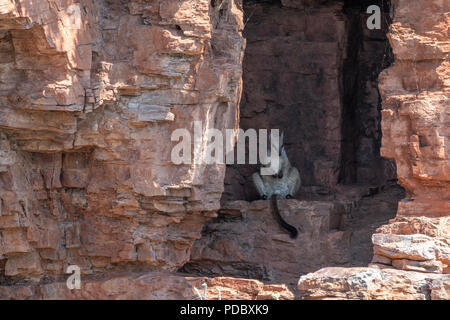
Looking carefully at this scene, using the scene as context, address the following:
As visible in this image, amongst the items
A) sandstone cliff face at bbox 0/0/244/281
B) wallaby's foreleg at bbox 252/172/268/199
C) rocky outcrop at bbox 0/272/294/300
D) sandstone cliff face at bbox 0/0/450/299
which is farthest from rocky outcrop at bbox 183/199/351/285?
rocky outcrop at bbox 0/272/294/300

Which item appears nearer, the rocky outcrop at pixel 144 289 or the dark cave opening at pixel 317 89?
the rocky outcrop at pixel 144 289

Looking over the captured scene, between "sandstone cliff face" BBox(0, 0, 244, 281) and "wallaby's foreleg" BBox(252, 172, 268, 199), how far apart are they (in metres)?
1.32

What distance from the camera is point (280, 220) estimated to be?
39.4 ft

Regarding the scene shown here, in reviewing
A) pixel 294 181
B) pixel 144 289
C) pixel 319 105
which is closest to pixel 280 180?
pixel 294 181

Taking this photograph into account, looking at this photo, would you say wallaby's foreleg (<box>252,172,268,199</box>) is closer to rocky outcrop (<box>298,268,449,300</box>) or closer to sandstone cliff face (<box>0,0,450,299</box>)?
sandstone cliff face (<box>0,0,450,299</box>)

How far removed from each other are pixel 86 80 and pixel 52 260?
2.48 meters

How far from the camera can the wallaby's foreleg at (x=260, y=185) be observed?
12.7m

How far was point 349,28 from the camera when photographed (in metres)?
13.5

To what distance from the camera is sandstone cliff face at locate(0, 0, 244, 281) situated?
10219 millimetres

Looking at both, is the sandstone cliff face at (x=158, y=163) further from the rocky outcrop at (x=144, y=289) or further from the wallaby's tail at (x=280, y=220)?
the wallaby's tail at (x=280, y=220)

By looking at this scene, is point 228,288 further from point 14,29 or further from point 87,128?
point 14,29

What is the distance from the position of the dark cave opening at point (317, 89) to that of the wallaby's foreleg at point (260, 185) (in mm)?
412

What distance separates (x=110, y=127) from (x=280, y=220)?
8.92 ft

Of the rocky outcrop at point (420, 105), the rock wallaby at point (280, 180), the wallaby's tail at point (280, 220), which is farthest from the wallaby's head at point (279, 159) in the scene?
the rocky outcrop at point (420, 105)
